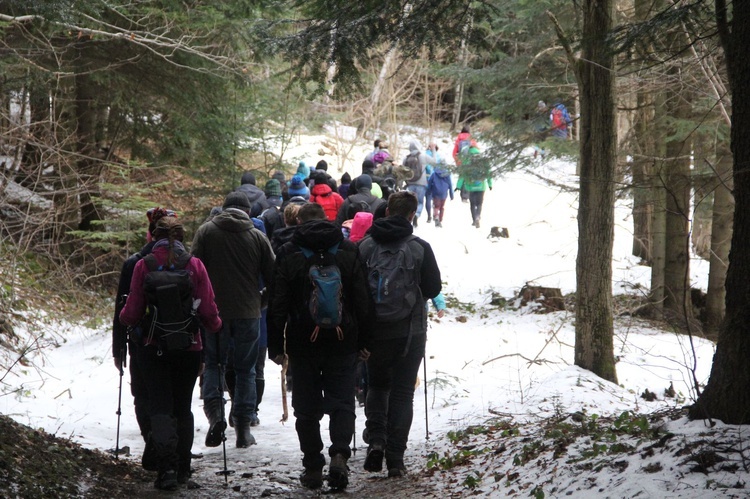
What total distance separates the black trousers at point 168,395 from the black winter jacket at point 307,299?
66cm

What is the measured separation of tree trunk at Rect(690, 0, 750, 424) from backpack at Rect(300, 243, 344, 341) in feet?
8.22

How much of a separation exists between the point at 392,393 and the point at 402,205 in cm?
151

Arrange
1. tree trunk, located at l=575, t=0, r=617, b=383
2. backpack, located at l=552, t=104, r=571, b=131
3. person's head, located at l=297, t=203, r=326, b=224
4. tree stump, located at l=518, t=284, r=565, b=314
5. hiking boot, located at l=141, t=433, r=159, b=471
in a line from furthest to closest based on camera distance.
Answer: tree stump, located at l=518, t=284, r=565, b=314 → backpack, located at l=552, t=104, r=571, b=131 → tree trunk, located at l=575, t=0, r=617, b=383 → person's head, located at l=297, t=203, r=326, b=224 → hiking boot, located at l=141, t=433, r=159, b=471

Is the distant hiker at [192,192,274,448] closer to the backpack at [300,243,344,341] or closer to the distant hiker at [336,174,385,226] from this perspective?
the backpack at [300,243,344,341]

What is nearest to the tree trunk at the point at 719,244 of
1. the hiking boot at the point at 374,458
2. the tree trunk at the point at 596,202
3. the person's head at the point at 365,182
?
the tree trunk at the point at 596,202

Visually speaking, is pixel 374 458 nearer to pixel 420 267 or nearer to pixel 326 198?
pixel 420 267

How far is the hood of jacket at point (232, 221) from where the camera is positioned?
23.1ft

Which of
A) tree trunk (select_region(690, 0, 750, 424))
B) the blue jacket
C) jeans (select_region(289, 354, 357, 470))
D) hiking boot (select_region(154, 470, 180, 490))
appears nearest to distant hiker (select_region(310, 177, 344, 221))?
jeans (select_region(289, 354, 357, 470))

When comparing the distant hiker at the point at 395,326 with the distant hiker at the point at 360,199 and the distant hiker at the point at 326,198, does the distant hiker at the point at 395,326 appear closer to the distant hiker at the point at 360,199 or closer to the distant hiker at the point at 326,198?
the distant hiker at the point at 360,199

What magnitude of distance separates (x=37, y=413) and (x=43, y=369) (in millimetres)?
2451

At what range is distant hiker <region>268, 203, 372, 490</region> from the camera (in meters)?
5.69

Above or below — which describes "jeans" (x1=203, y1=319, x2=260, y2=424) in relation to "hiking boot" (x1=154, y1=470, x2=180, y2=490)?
above

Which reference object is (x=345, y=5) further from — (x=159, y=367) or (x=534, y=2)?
(x=534, y=2)

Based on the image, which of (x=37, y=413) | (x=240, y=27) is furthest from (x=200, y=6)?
(x=37, y=413)
